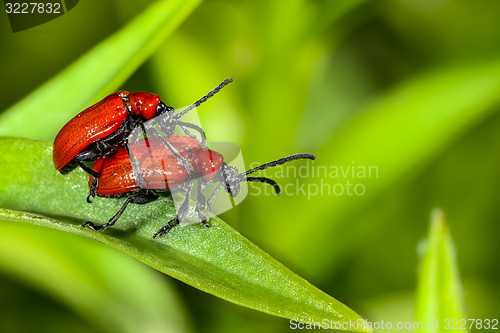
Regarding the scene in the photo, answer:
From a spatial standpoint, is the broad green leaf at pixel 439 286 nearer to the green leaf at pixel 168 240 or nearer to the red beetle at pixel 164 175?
the green leaf at pixel 168 240

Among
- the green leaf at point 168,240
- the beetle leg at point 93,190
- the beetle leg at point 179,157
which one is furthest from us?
the beetle leg at point 179,157

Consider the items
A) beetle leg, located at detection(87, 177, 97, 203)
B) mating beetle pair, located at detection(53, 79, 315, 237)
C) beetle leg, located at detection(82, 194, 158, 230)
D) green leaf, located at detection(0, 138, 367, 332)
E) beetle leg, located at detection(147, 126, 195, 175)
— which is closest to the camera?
green leaf, located at detection(0, 138, 367, 332)

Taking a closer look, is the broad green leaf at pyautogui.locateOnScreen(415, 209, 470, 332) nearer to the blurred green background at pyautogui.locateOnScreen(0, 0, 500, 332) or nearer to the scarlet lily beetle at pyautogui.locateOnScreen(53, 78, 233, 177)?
the blurred green background at pyautogui.locateOnScreen(0, 0, 500, 332)

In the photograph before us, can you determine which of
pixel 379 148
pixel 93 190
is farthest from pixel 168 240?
pixel 379 148

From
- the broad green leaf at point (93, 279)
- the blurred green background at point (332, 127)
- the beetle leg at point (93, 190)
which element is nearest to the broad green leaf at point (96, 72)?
the blurred green background at point (332, 127)

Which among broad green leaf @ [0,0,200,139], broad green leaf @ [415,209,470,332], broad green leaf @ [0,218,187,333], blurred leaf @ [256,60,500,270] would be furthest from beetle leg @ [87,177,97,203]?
broad green leaf @ [415,209,470,332]
